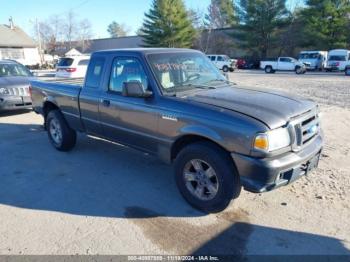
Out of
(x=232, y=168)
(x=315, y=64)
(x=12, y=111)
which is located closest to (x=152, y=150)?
(x=232, y=168)

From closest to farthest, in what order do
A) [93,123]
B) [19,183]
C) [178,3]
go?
1. [19,183]
2. [93,123]
3. [178,3]

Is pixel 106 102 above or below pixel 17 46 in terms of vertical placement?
below

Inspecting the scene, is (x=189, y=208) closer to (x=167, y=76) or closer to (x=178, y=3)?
(x=167, y=76)

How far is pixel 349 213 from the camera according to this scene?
3.85m

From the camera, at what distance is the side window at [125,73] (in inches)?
176

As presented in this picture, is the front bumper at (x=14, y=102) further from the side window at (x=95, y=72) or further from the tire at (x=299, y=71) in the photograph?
the tire at (x=299, y=71)

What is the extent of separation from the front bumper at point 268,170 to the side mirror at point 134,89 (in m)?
1.44

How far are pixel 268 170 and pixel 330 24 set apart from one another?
43411mm

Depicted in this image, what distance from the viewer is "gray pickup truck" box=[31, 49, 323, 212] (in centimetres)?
342

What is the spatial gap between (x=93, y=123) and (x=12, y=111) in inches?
266

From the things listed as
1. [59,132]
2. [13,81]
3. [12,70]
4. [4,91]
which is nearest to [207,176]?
[59,132]

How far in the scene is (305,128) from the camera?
149 inches

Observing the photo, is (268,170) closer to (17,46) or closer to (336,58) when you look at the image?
(336,58)

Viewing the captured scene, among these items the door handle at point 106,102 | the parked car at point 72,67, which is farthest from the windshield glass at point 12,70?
the door handle at point 106,102
